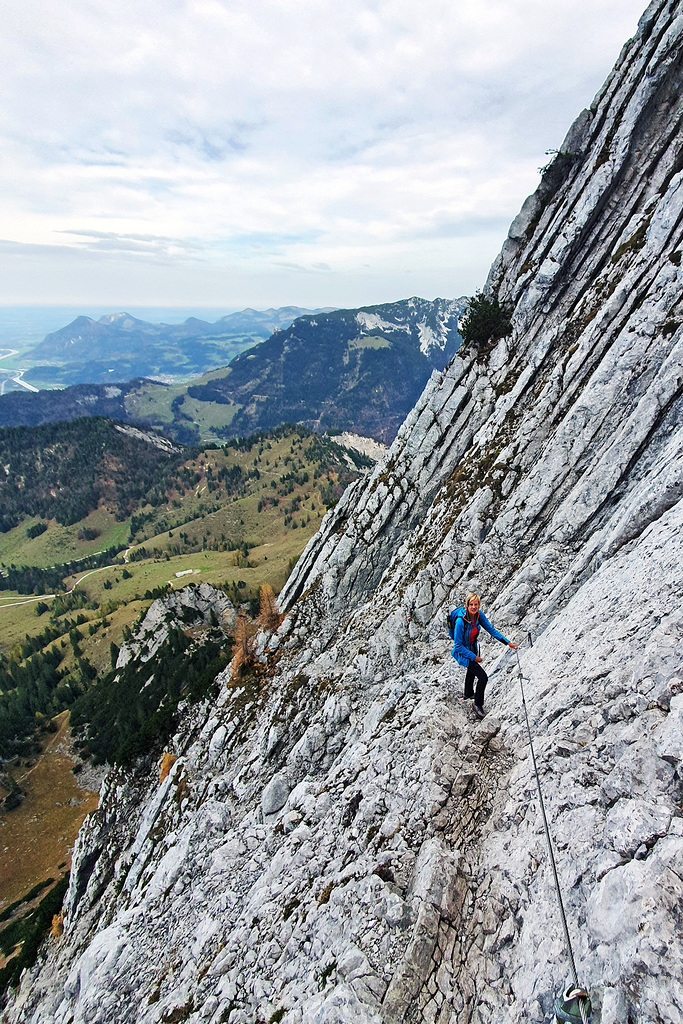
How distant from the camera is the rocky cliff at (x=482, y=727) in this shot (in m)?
10.3

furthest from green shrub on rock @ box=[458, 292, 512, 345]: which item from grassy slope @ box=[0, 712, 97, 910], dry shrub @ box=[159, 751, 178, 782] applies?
grassy slope @ box=[0, 712, 97, 910]

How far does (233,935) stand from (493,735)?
45.4 ft

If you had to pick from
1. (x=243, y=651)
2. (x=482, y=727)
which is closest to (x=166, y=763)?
(x=243, y=651)

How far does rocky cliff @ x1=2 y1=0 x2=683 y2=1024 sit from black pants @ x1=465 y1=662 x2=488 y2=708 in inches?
45.3

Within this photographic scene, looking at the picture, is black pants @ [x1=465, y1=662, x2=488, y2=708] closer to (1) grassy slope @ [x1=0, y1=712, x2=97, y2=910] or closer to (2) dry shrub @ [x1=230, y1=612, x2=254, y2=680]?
(2) dry shrub @ [x1=230, y1=612, x2=254, y2=680]

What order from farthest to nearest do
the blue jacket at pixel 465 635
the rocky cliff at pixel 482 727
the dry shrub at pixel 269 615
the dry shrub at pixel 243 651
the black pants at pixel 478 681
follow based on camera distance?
the dry shrub at pixel 269 615 < the dry shrub at pixel 243 651 < the blue jacket at pixel 465 635 < the black pants at pixel 478 681 < the rocky cliff at pixel 482 727

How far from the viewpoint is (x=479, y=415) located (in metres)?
41.5

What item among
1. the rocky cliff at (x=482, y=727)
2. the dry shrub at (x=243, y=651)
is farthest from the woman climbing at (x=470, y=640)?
the dry shrub at (x=243, y=651)

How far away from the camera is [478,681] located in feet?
57.6

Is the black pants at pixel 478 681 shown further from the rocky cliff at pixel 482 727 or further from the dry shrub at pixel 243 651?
the dry shrub at pixel 243 651

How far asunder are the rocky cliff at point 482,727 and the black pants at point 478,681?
1.15 m

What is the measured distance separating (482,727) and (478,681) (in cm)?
168

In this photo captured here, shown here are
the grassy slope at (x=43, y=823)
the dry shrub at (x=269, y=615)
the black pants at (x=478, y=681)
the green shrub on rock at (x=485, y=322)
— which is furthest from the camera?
the grassy slope at (x=43, y=823)

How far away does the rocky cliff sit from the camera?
33.9ft
